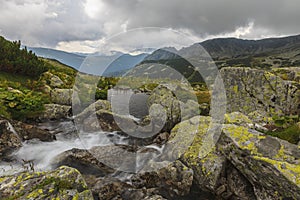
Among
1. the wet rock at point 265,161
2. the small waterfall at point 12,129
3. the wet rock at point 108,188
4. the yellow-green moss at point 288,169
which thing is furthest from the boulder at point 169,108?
the small waterfall at point 12,129

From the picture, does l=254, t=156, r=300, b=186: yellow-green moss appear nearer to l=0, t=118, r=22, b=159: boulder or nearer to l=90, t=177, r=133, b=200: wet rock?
l=90, t=177, r=133, b=200: wet rock

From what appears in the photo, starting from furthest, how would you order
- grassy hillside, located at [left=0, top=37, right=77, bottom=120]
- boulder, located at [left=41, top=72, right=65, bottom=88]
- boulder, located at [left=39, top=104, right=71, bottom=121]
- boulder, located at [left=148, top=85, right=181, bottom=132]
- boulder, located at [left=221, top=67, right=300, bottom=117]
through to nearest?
boulder, located at [left=41, top=72, right=65, bottom=88] < boulder, located at [left=39, top=104, right=71, bottom=121] < boulder, located at [left=148, top=85, right=181, bottom=132] < grassy hillside, located at [left=0, top=37, right=77, bottom=120] < boulder, located at [left=221, top=67, right=300, bottom=117]

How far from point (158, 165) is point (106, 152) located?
3649 millimetres

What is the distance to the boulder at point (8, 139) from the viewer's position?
485 inches

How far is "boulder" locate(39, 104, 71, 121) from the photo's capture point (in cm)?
1931

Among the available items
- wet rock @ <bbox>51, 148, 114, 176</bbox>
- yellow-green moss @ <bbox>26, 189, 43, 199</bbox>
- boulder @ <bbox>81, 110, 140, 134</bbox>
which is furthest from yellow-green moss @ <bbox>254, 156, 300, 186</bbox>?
boulder @ <bbox>81, 110, 140, 134</bbox>

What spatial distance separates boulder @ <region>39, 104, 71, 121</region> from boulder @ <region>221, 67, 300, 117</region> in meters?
16.3

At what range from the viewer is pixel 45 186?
646 centimetres

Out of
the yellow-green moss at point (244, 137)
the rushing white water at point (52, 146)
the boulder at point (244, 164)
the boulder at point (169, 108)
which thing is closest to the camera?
the boulder at point (244, 164)

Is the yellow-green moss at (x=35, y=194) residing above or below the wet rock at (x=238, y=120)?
below

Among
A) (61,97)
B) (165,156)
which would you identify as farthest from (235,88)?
(61,97)

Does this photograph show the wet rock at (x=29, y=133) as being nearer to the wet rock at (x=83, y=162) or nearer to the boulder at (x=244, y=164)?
the wet rock at (x=83, y=162)

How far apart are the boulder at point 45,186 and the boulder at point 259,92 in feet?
40.8

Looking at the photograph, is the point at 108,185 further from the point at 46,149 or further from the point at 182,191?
the point at 46,149
